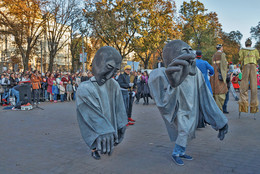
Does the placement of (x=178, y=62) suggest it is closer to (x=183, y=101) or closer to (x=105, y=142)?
(x=183, y=101)

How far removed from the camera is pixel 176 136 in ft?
15.3

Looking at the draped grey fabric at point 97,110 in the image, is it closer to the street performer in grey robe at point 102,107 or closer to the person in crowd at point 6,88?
the street performer in grey robe at point 102,107

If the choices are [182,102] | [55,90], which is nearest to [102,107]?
[182,102]

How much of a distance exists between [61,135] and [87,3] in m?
23.5

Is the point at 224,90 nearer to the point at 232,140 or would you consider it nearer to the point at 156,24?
the point at 232,140

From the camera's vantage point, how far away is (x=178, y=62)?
3924mm

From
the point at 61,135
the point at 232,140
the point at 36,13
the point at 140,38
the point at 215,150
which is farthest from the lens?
the point at 140,38

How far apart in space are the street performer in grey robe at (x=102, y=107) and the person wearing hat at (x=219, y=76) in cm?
489

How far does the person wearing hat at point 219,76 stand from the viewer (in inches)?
339

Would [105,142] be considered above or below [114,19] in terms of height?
below

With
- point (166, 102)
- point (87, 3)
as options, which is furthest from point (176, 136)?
point (87, 3)

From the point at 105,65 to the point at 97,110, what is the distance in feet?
2.68

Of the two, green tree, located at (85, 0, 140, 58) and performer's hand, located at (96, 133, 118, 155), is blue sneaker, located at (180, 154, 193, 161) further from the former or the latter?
green tree, located at (85, 0, 140, 58)

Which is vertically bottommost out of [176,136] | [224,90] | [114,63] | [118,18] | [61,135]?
[61,135]
